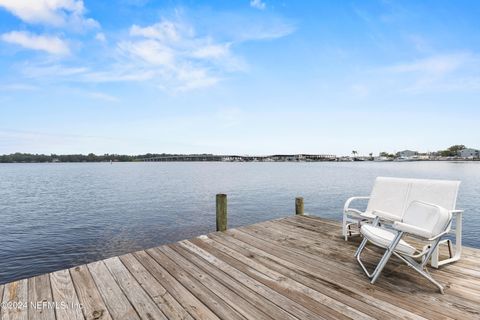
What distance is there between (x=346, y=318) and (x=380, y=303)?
0.52 meters

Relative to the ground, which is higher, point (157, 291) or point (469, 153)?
point (469, 153)

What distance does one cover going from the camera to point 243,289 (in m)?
2.78

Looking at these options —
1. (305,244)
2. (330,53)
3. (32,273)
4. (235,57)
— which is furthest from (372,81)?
(32,273)

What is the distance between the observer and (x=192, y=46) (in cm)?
1647

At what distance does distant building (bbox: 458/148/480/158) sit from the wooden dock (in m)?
176

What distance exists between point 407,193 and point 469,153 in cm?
17723

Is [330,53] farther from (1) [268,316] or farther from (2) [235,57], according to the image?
(1) [268,316]

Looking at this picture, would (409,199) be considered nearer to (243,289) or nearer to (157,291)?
(243,289)

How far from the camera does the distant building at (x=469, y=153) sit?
130 metres

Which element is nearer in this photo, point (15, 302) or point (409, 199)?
point (15, 302)

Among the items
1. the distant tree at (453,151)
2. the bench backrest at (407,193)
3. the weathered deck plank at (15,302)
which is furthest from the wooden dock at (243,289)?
the distant tree at (453,151)

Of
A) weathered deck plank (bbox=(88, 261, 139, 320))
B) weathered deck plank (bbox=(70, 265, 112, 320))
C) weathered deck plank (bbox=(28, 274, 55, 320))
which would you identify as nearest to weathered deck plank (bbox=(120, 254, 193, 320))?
weathered deck plank (bbox=(88, 261, 139, 320))

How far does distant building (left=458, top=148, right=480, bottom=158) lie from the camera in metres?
130

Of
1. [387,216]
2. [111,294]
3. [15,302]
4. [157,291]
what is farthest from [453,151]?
[15,302]
